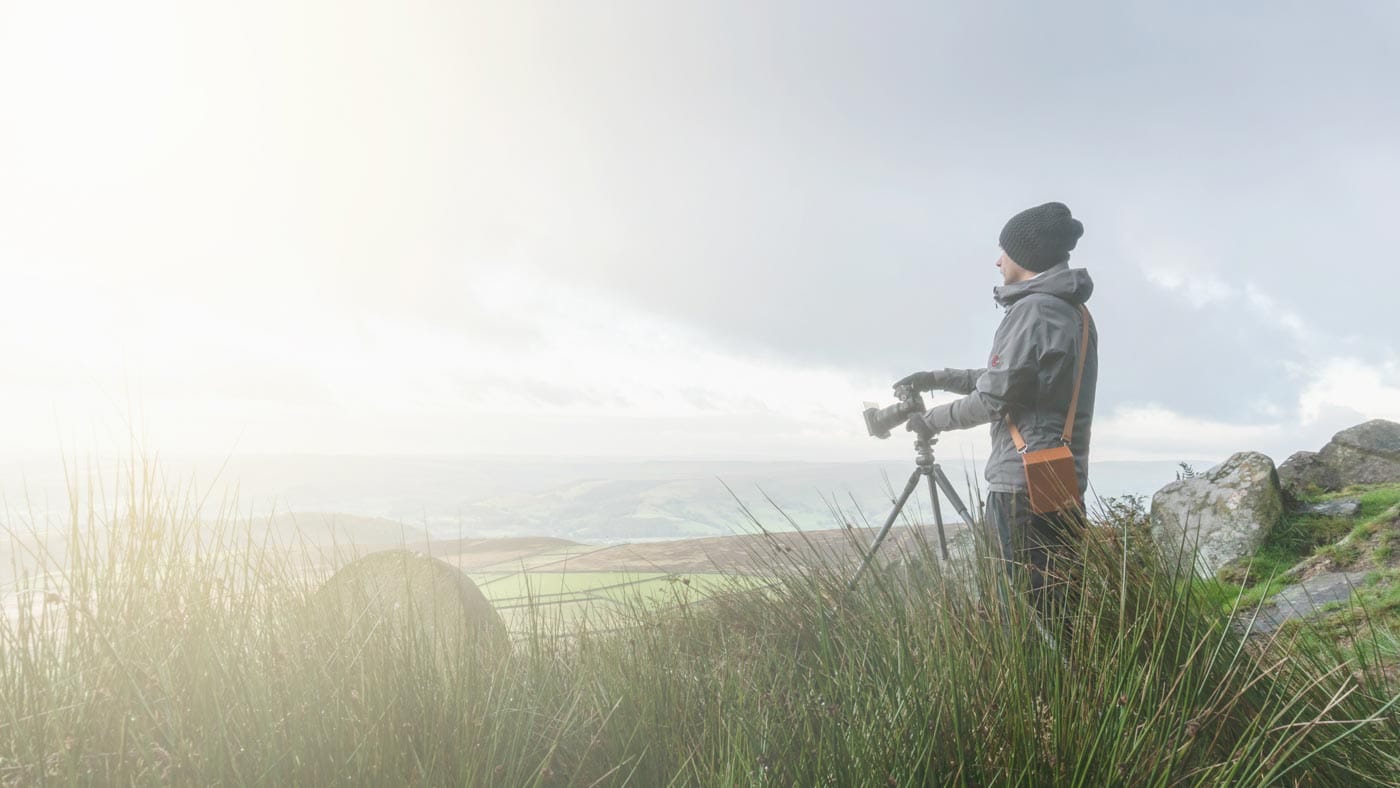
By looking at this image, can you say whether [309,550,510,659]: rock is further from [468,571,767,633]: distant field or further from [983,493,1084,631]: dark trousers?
[983,493,1084,631]: dark trousers

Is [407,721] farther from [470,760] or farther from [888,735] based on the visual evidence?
[888,735]

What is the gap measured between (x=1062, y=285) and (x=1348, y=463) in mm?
9818

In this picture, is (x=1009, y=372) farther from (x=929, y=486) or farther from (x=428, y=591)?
(x=428, y=591)

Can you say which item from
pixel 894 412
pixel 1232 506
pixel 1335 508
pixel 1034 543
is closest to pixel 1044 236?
pixel 894 412

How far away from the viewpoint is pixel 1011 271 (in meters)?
3.50

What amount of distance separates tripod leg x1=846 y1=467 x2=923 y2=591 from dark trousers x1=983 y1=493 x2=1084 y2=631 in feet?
1.15

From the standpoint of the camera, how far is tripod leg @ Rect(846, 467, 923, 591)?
124 inches

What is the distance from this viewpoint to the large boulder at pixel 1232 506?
7.84 metres

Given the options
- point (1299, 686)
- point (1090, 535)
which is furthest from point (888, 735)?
point (1299, 686)

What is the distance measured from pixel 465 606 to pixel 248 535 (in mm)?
1203

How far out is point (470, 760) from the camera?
1.79m

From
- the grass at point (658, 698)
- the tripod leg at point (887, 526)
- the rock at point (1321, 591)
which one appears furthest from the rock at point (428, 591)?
the rock at point (1321, 591)

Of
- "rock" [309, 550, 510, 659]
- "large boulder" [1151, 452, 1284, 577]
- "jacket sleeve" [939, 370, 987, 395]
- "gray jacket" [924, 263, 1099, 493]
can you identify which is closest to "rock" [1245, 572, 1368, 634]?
"large boulder" [1151, 452, 1284, 577]

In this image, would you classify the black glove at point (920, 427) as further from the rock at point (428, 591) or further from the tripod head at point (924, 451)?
the rock at point (428, 591)
